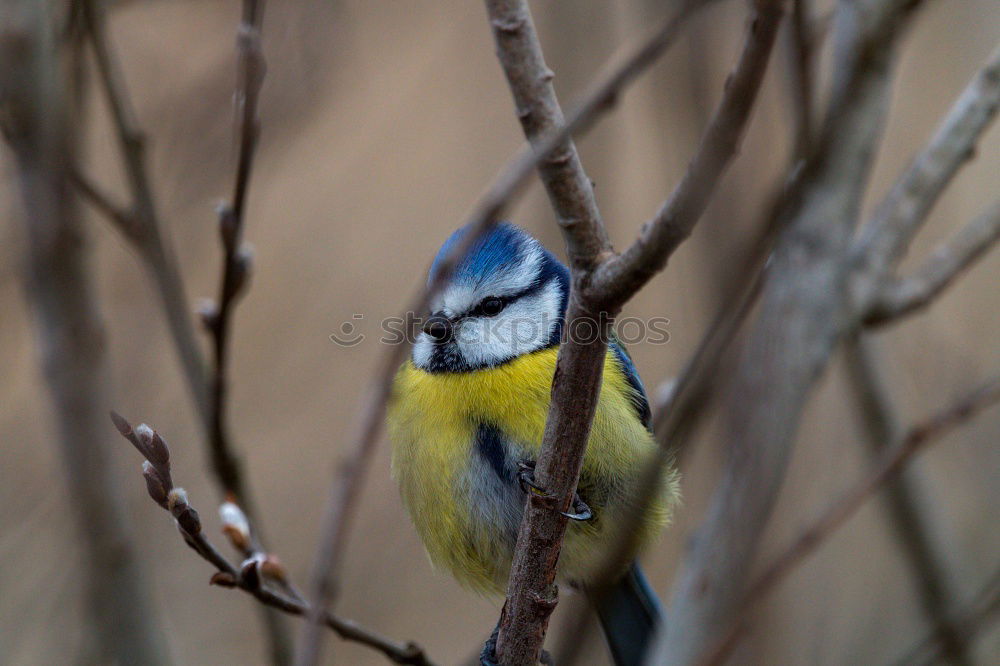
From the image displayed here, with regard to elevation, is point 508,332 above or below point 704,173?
below

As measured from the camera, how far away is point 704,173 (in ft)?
2.88

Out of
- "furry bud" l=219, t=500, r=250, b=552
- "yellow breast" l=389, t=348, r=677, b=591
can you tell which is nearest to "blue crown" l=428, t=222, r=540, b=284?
"yellow breast" l=389, t=348, r=677, b=591

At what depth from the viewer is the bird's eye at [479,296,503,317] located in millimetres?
2298

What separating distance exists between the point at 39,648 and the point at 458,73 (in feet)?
9.30

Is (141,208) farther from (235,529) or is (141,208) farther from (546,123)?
(546,123)

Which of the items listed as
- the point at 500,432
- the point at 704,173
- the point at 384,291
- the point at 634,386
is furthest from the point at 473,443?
the point at 384,291

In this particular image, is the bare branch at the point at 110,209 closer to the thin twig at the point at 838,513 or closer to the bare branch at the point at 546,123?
the bare branch at the point at 546,123

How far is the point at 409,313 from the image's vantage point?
0.83m

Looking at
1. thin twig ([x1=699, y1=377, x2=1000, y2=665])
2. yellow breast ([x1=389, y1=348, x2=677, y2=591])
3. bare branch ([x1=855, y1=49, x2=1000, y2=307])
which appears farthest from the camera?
yellow breast ([x1=389, y1=348, x2=677, y2=591])

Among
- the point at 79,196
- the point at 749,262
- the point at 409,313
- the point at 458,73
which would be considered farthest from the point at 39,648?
the point at 458,73

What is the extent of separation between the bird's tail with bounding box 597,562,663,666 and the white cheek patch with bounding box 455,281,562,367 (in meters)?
0.64

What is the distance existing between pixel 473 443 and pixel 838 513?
1.10m

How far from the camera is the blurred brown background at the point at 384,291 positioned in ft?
7.44

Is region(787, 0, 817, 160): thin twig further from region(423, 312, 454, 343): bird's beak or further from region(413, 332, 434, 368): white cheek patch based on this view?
region(413, 332, 434, 368): white cheek patch
